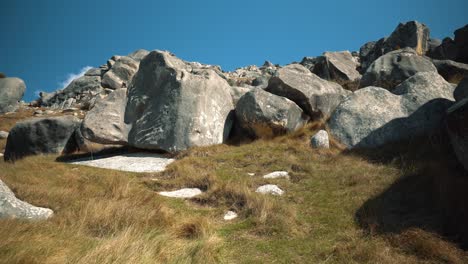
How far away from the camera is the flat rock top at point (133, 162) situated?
35.9ft

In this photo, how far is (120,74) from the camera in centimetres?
3238

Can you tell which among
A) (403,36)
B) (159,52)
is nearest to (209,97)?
(159,52)

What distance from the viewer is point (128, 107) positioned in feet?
46.3

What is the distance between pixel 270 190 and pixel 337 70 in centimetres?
1357

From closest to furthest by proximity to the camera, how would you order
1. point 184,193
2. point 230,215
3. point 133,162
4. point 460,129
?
point 460,129
point 230,215
point 184,193
point 133,162

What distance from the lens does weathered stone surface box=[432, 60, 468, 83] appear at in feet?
49.4

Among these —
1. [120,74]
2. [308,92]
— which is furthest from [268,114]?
[120,74]

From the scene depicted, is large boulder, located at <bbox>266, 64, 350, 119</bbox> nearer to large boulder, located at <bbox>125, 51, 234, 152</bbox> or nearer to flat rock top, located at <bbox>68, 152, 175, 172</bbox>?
large boulder, located at <bbox>125, 51, 234, 152</bbox>

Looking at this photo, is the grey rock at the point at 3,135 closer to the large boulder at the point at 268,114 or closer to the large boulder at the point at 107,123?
A: the large boulder at the point at 107,123

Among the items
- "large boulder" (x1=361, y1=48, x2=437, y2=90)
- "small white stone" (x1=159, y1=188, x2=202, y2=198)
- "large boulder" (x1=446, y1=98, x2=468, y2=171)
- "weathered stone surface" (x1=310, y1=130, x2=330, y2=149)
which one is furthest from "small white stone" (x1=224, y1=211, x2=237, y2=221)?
"large boulder" (x1=361, y1=48, x2=437, y2=90)

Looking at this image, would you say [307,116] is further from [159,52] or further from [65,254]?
[65,254]

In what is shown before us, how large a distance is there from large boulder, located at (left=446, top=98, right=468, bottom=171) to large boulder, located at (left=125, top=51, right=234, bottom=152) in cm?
753

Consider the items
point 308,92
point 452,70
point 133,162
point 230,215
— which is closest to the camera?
point 230,215

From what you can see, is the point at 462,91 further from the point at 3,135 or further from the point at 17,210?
the point at 3,135
